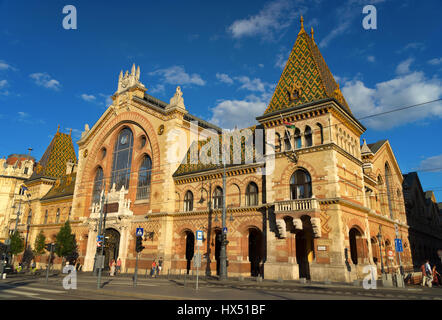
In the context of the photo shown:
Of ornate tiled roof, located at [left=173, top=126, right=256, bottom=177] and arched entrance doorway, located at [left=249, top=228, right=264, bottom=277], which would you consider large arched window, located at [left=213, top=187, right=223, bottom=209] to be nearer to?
ornate tiled roof, located at [left=173, top=126, right=256, bottom=177]

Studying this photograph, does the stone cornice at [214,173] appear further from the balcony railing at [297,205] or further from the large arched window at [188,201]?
the balcony railing at [297,205]

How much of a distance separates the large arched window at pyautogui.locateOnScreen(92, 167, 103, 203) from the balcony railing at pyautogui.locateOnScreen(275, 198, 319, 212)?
27.3 metres

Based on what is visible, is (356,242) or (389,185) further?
(389,185)

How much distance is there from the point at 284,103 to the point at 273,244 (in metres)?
11.9

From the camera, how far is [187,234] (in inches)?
1345

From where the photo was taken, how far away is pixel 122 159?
136 ft

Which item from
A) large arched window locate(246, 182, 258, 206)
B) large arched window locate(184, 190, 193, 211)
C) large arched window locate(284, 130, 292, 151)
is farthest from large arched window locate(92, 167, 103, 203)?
large arched window locate(284, 130, 292, 151)

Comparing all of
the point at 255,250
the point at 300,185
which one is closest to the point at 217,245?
the point at 255,250

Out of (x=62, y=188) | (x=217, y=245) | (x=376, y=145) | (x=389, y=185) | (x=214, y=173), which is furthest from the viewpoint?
(x=62, y=188)

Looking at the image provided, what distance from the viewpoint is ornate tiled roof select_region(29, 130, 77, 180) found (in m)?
56.5

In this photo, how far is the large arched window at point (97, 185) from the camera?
4363 cm

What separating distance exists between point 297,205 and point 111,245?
24173mm

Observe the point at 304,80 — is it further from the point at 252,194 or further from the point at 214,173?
the point at 214,173

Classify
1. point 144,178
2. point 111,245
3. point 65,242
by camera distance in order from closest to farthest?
point 144,178, point 111,245, point 65,242
